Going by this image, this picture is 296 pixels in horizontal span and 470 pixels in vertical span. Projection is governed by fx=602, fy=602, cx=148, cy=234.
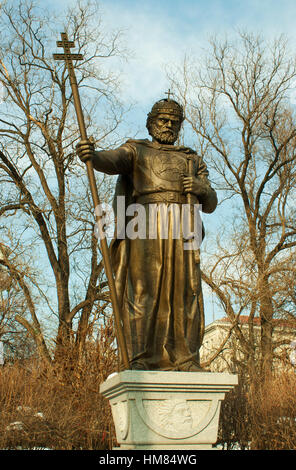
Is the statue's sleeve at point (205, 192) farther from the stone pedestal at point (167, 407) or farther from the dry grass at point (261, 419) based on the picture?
the dry grass at point (261, 419)

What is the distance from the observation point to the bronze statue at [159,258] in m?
5.40

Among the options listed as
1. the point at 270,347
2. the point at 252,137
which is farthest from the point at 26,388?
the point at 252,137

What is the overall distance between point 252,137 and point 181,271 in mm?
18277

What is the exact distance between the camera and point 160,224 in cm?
572

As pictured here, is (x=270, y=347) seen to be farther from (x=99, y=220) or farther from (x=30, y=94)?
(x=99, y=220)

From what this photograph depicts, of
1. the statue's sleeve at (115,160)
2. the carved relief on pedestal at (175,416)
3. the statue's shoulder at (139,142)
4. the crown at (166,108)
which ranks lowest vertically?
the carved relief on pedestal at (175,416)

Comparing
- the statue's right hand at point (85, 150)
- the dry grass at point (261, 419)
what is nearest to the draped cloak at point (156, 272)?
the statue's right hand at point (85, 150)

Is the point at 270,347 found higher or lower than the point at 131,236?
higher

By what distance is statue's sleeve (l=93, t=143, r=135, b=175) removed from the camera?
5.51m

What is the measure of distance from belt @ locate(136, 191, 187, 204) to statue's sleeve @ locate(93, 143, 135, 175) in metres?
0.33

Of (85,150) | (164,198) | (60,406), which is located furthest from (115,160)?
(60,406)

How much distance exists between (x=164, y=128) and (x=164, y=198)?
2.59 ft

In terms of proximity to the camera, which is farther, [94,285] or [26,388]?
[94,285]

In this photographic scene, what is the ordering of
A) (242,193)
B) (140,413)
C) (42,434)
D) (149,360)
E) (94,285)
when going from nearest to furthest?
(140,413), (149,360), (42,434), (94,285), (242,193)
